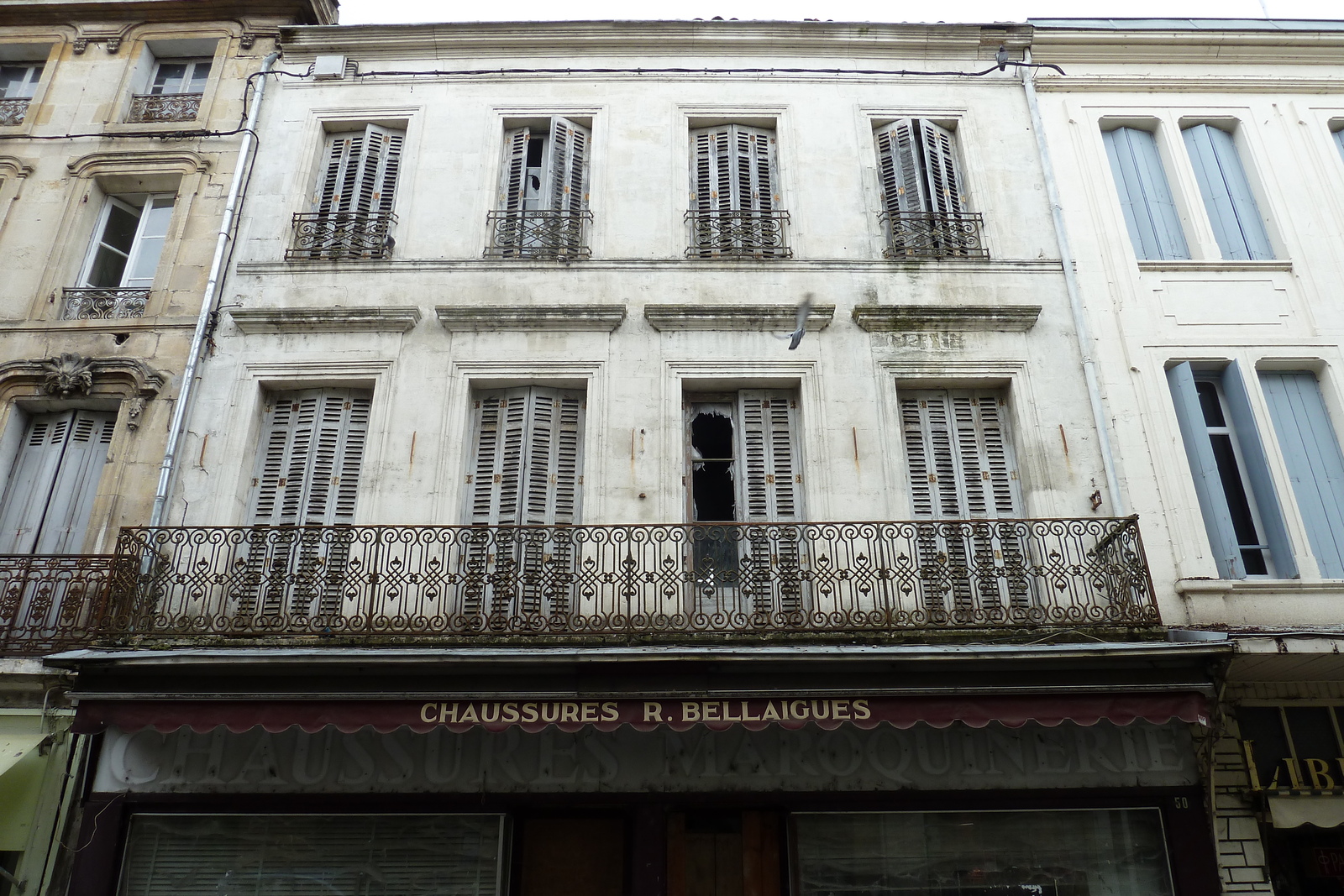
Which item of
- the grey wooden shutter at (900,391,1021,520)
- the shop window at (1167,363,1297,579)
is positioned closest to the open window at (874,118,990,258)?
the grey wooden shutter at (900,391,1021,520)

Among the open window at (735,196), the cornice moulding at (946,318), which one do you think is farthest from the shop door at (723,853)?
the open window at (735,196)

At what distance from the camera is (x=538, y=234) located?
9.26m

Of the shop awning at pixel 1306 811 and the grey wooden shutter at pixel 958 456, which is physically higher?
the grey wooden shutter at pixel 958 456

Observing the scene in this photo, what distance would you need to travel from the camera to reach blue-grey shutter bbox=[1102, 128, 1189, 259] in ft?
30.7

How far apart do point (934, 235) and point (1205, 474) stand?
3.53m

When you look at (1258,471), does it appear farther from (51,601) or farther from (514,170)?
(51,601)

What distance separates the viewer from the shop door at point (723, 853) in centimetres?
698

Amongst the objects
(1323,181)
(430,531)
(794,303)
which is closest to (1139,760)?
(794,303)

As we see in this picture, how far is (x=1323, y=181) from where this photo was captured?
A: 9555mm

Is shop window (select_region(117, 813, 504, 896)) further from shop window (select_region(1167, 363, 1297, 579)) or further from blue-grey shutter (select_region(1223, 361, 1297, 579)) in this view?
blue-grey shutter (select_region(1223, 361, 1297, 579))

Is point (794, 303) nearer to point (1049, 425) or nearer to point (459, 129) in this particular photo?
point (1049, 425)

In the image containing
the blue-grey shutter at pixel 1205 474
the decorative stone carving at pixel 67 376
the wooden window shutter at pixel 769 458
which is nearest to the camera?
the blue-grey shutter at pixel 1205 474

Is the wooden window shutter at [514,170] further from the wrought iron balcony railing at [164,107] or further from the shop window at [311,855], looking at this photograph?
the shop window at [311,855]

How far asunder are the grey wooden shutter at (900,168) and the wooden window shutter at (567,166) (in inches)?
131
